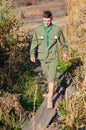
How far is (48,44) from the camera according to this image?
306 inches

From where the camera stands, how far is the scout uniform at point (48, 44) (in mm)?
7664

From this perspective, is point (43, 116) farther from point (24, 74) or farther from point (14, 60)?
point (24, 74)

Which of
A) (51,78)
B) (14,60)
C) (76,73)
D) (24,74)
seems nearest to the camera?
(51,78)

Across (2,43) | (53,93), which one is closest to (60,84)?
→ (53,93)

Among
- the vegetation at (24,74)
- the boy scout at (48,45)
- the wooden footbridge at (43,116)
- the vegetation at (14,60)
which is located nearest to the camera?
the wooden footbridge at (43,116)

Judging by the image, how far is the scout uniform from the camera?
7.66 m

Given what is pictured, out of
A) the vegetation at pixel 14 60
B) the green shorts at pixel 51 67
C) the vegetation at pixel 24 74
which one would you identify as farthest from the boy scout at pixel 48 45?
the vegetation at pixel 14 60

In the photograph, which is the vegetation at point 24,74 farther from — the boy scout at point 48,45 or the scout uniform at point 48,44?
Result: the scout uniform at point 48,44

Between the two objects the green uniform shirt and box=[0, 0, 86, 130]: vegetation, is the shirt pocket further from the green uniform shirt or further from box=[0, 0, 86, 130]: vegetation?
box=[0, 0, 86, 130]: vegetation

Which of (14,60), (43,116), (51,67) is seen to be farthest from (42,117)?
(14,60)

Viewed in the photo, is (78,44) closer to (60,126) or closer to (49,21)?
(49,21)

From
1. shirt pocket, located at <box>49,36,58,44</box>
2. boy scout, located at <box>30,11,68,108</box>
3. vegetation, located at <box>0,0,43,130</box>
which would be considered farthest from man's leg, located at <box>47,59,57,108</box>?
vegetation, located at <box>0,0,43,130</box>

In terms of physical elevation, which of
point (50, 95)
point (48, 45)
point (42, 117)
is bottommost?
point (42, 117)

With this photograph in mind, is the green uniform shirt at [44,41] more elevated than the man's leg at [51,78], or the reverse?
the green uniform shirt at [44,41]
